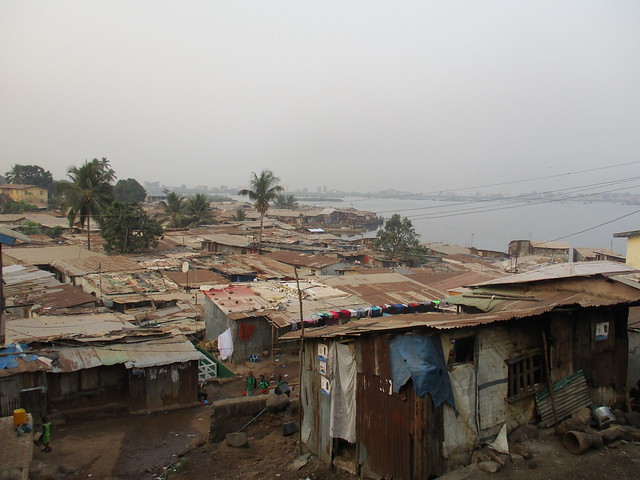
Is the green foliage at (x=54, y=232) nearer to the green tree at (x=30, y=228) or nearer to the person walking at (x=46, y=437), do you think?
the green tree at (x=30, y=228)

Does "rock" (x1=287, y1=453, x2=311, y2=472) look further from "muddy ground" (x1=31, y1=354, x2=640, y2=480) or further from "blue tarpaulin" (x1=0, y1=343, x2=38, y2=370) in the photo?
"blue tarpaulin" (x1=0, y1=343, x2=38, y2=370)

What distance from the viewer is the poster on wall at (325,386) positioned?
8.40 m

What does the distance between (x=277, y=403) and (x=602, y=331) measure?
6816 mm

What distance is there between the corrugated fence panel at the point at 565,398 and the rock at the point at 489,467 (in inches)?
70.2

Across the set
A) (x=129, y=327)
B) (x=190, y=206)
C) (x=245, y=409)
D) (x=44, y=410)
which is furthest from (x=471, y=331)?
(x=190, y=206)

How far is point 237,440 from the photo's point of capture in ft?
31.7

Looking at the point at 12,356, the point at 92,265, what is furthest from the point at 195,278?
the point at 12,356

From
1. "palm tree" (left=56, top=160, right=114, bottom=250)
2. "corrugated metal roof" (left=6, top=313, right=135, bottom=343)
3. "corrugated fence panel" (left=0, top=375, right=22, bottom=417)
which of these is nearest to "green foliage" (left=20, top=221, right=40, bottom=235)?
"palm tree" (left=56, top=160, right=114, bottom=250)

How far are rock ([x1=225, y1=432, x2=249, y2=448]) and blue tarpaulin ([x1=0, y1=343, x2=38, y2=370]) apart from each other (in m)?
5.09

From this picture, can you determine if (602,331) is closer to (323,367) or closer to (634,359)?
(634,359)

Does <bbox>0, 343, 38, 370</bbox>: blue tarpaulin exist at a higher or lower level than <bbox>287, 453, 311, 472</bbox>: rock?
higher

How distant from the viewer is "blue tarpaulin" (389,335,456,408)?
21.9ft

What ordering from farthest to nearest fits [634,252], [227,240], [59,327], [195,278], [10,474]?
[227,240]
[195,278]
[634,252]
[59,327]
[10,474]

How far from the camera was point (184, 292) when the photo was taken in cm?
2284
